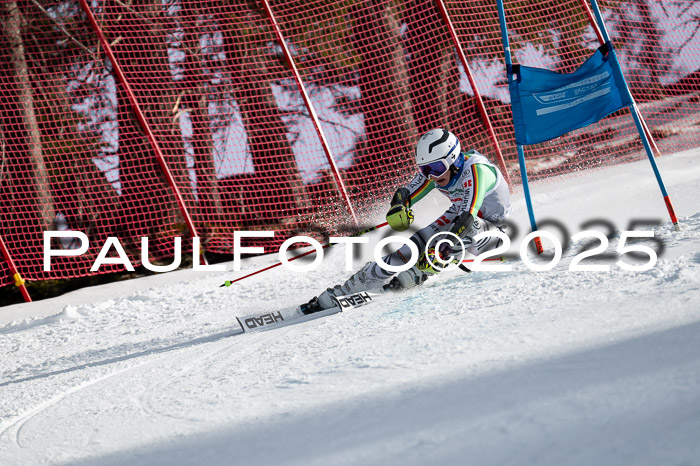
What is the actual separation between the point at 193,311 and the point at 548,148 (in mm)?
5228

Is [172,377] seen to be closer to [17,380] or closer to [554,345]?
[17,380]

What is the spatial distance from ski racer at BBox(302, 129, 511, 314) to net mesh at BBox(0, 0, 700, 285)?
3250mm

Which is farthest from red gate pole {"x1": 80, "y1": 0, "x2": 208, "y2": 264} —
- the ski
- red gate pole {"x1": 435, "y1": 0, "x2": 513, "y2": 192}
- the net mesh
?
red gate pole {"x1": 435, "y1": 0, "x2": 513, "y2": 192}

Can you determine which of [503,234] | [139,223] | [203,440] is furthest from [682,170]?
[203,440]

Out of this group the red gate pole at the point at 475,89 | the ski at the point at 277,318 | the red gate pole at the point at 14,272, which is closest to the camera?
the ski at the point at 277,318

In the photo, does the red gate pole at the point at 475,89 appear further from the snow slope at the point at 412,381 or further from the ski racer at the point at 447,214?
the ski racer at the point at 447,214

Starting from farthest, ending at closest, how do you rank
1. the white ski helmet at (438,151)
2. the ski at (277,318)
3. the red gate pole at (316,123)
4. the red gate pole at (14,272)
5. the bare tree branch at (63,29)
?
the bare tree branch at (63,29)
the red gate pole at (316,123)
the red gate pole at (14,272)
the white ski helmet at (438,151)
the ski at (277,318)

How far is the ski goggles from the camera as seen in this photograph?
15.9ft

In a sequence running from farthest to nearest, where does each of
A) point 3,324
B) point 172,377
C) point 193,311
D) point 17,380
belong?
point 3,324
point 193,311
point 17,380
point 172,377

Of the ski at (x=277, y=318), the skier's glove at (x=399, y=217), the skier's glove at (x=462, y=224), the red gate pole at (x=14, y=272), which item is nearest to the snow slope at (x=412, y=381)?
the ski at (x=277, y=318)

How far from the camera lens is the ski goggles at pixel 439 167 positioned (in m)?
4.85

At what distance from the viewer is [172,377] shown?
362cm

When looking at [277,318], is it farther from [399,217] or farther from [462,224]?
[462,224]

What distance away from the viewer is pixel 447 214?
5.06 m
